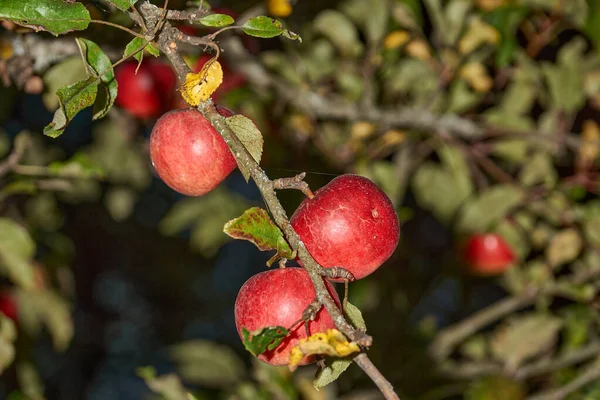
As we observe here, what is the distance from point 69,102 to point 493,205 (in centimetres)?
127

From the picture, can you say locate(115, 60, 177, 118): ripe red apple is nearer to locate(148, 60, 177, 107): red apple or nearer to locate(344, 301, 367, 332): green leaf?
locate(148, 60, 177, 107): red apple

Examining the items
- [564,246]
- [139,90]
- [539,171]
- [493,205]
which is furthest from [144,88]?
[564,246]

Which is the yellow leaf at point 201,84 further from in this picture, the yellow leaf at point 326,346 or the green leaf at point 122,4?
the yellow leaf at point 326,346

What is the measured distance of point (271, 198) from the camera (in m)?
0.77

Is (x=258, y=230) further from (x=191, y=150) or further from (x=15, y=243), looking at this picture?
(x=15, y=243)

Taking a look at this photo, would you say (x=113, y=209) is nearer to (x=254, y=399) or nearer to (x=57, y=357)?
(x=254, y=399)

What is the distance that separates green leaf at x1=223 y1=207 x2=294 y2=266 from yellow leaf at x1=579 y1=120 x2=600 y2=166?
132cm

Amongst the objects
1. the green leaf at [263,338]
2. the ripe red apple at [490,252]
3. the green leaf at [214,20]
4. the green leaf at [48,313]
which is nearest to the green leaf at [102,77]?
the green leaf at [214,20]

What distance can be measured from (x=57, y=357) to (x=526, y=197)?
8.59 ft

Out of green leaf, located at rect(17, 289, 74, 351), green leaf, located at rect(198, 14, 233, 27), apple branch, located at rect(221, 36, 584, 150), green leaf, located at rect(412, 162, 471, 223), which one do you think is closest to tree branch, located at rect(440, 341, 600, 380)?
green leaf, located at rect(412, 162, 471, 223)

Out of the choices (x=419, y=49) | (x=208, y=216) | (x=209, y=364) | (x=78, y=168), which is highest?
(x=419, y=49)

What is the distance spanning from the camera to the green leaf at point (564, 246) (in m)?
1.78

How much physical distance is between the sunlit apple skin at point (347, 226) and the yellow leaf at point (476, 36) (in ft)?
3.28

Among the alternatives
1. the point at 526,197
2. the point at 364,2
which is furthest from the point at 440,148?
the point at 364,2
